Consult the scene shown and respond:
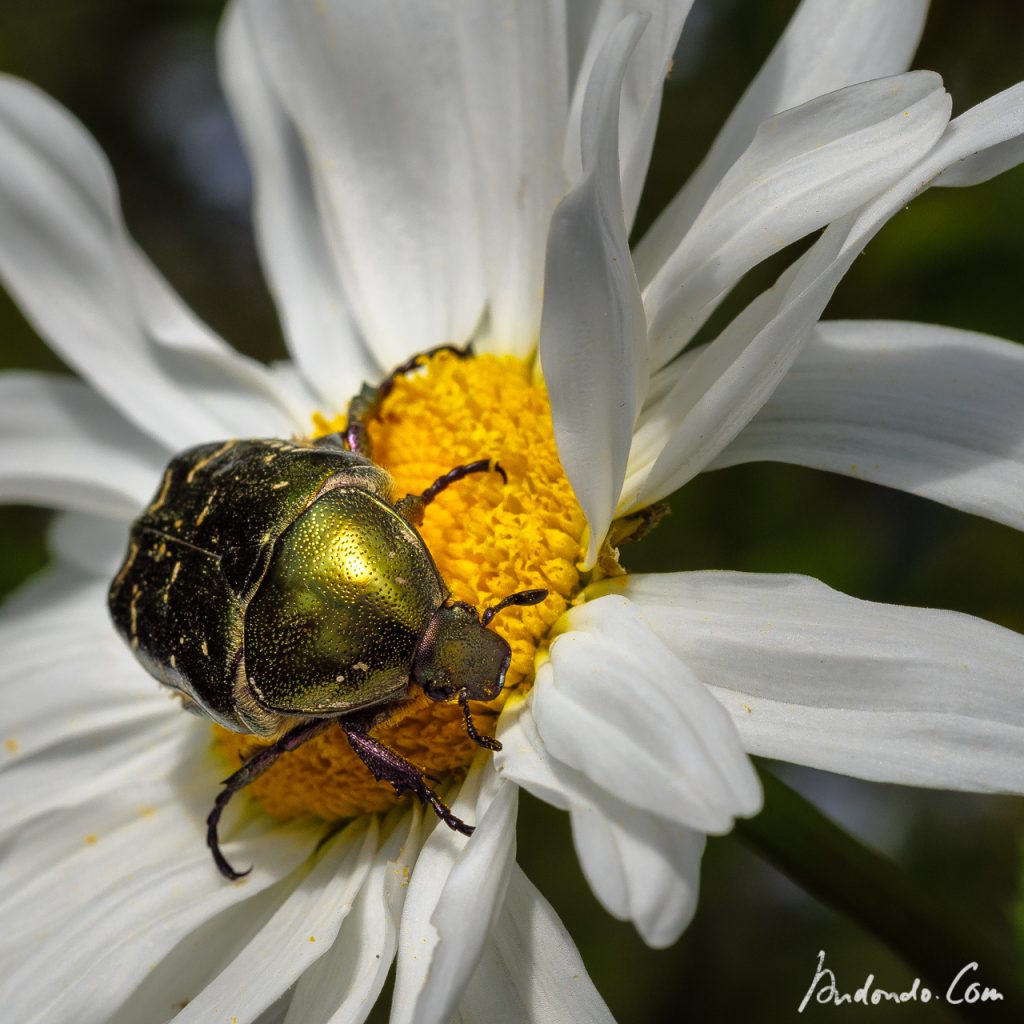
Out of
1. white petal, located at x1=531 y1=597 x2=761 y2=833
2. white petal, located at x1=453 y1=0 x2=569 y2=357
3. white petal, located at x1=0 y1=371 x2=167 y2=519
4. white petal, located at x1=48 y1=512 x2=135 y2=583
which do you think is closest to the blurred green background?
white petal, located at x1=48 y1=512 x2=135 y2=583

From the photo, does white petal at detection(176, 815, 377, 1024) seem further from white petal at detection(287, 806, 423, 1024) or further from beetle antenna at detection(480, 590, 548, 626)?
beetle antenna at detection(480, 590, 548, 626)

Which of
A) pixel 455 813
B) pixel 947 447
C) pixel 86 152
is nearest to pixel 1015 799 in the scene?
pixel 947 447

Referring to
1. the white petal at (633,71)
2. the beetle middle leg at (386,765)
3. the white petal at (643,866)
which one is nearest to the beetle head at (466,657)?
the beetle middle leg at (386,765)

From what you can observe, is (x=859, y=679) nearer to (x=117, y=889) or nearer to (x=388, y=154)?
(x=117, y=889)

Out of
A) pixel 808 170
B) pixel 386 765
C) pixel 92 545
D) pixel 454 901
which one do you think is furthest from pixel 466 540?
pixel 92 545

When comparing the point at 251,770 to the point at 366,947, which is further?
the point at 251,770
